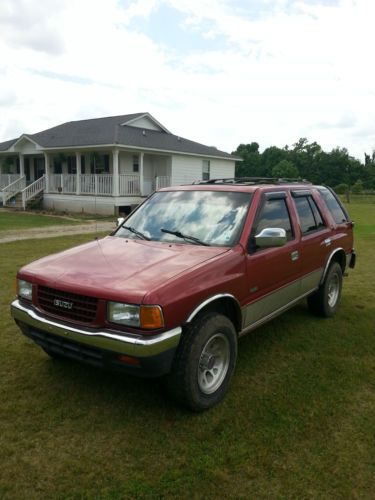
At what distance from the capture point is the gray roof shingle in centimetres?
2214

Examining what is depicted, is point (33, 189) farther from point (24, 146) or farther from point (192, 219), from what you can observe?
point (192, 219)

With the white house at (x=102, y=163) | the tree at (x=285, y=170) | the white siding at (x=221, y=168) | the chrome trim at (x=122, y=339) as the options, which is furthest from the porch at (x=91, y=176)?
the tree at (x=285, y=170)

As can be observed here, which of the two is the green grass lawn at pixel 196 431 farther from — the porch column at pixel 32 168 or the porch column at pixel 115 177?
the porch column at pixel 32 168

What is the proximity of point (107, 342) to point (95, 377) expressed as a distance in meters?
1.15

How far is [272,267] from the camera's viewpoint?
4.21 m

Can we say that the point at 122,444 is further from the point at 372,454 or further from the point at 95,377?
the point at 372,454

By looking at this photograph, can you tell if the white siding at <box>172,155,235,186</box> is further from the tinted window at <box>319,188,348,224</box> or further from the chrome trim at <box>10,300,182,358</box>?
the chrome trim at <box>10,300,182,358</box>

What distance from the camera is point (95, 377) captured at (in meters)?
3.96

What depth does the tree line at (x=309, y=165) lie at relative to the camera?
67.4 meters

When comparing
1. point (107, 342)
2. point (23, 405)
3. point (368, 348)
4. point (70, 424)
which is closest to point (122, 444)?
point (70, 424)

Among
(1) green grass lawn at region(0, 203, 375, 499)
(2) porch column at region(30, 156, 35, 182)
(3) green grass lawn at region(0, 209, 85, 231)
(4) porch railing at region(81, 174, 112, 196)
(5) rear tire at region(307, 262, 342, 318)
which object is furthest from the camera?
(2) porch column at region(30, 156, 35, 182)

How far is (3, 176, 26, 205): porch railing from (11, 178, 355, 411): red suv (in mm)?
22830

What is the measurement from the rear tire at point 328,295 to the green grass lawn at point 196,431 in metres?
0.93

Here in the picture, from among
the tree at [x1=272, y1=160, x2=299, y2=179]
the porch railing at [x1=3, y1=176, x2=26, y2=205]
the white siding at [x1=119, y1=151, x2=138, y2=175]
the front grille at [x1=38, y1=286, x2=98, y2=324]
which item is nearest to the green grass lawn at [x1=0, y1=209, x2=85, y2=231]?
the white siding at [x1=119, y1=151, x2=138, y2=175]
